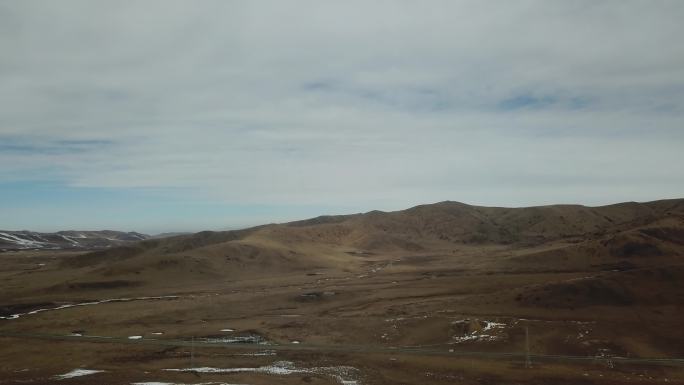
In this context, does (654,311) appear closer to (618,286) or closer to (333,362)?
(618,286)

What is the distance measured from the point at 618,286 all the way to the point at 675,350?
1106cm

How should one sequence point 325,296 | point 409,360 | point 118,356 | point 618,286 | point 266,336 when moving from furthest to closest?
point 325,296, point 618,286, point 266,336, point 118,356, point 409,360

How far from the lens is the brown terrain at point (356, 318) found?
23266 millimetres

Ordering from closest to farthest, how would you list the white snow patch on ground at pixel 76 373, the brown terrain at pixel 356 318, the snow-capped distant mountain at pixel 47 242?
the white snow patch on ground at pixel 76 373 → the brown terrain at pixel 356 318 → the snow-capped distant mountain at pixel 47 242

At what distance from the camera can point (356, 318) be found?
116ft

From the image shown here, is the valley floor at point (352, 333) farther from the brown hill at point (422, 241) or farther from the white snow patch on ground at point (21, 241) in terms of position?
the white snow patch on ground at point (21, 241)

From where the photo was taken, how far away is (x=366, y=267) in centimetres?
6962

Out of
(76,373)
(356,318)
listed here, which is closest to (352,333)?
(356,318)

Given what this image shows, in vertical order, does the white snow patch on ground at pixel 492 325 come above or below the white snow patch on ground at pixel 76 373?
above

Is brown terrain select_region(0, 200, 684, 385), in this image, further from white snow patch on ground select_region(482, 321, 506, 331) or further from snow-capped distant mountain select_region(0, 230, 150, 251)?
snow-capped distant mountain select_region(0, 230, 150, 251)

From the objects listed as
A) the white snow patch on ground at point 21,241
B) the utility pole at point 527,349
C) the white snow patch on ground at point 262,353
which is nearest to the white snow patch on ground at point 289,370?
the white snow patch on ground at point 262,353

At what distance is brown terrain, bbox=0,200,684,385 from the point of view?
76.3 feet

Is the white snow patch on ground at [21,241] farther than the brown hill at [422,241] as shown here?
Yes

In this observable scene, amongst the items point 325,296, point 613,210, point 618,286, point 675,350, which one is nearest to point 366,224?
point 613,210
